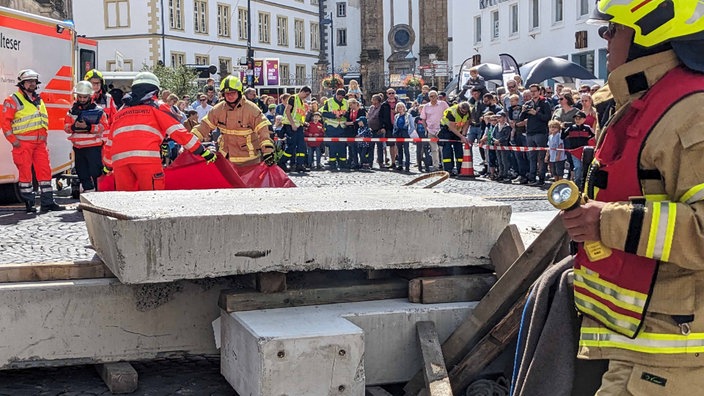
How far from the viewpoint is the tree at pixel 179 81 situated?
41.3 m

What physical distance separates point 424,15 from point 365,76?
20.7ft

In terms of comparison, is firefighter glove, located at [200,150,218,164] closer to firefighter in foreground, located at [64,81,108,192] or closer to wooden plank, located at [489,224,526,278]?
wooden plank, located at [489,224,526,278]

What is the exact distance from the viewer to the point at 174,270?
4758 mm

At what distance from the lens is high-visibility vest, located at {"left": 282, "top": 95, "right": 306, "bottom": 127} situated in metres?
21.3

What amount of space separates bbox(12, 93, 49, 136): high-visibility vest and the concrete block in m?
7.49

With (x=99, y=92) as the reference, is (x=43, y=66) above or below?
above

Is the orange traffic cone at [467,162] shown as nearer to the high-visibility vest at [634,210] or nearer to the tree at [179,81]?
the high-visibility vest at [634,210]

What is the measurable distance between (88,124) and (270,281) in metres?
8.46

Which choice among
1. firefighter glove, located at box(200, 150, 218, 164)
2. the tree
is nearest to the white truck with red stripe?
firefighter glove, located at box(200, 150, 218, 164)

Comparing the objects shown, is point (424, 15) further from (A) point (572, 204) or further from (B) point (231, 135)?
(A) point (572, 204)

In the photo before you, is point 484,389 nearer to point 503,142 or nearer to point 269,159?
point 269,159

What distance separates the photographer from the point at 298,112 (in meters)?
21.4

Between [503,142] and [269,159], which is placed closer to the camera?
[269,159]

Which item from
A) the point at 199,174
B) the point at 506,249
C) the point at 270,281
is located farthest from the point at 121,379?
the point at 199,174
